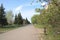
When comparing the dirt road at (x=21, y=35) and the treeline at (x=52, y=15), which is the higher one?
the treeline at (x=52, y=15)

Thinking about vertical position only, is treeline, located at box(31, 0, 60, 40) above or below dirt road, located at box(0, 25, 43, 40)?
above

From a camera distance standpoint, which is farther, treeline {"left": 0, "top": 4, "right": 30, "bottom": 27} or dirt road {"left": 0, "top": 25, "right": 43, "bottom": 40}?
treeline {"left": 0, "top": 4, "right": 30, "bottom": 27}

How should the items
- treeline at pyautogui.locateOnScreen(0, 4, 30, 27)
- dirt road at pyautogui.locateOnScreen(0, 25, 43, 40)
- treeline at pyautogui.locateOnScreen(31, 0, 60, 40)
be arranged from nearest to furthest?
1. treeline at pyautogui.locateOnScreen(31, 0, 60, 40)
2. dirt road at pyautogui.locateOnScreen(0, 25, 43, 40)
3. treeline at pyautogui.locateOnScreen(0, 4, 30, 27)

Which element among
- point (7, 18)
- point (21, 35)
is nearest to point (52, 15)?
point (21, 35)

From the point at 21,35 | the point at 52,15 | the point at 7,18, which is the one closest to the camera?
the point at 52,15

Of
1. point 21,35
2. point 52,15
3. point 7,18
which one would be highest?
point 52,15

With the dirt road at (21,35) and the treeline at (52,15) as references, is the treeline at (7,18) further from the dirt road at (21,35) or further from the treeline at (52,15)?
the treeline at (52,15)

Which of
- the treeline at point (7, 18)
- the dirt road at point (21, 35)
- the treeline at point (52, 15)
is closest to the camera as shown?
the treeline at point (52, 15)

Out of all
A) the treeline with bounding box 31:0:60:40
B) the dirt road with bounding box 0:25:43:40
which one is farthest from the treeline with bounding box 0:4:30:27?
the treeline with bounding box 31:0:60:40

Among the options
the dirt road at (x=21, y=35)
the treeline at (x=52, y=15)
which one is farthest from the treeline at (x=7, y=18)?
the treeline at (x=52, y=15)

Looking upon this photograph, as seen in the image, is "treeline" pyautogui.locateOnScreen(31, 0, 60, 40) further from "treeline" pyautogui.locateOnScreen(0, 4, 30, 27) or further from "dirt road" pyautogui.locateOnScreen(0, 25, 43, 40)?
"treeline" pyautogui.locateOnScreen(0, 4, 30, 27)

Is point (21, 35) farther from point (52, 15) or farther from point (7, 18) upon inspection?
point (7, 18)

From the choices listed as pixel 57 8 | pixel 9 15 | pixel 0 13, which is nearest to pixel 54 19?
pixel 57 8

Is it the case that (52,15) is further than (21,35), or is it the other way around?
(21,35)
